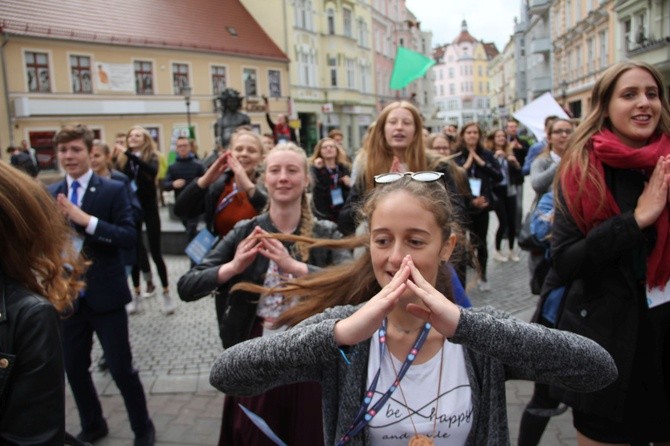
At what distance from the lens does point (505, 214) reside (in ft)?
27.6

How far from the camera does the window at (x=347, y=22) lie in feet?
140

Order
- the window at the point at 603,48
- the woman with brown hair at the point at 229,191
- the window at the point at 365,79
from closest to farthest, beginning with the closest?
the woman with brown hair at the point at 229,191 → the window at the point at 603,48 → the window at the point at 365,79

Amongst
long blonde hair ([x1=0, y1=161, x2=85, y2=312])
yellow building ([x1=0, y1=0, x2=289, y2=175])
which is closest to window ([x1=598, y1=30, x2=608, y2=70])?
yellow building ([x1=0, y1=0, x2=289, y2=175])

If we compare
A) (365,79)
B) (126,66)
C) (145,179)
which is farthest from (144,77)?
(145,179)

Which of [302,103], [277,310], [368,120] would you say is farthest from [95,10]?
[277,310]

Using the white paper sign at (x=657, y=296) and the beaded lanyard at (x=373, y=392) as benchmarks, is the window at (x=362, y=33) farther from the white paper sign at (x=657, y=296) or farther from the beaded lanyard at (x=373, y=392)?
the beaded lanyard at (x=373, y=392)

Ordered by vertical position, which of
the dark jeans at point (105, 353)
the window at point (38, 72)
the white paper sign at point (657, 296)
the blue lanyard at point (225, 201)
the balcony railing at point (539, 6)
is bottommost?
the dark jeans at point (105, 353)

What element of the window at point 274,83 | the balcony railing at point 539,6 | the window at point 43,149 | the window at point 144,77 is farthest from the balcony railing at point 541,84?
the window at point 43,149

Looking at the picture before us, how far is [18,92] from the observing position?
75.9ft

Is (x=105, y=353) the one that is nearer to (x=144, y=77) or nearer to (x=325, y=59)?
(x=144, y=77)

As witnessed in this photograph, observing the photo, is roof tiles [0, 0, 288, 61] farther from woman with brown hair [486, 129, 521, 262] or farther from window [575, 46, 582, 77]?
woman with brown hair [486, 129, 521, 262]

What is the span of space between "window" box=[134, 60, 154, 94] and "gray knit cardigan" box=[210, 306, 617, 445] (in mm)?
28718

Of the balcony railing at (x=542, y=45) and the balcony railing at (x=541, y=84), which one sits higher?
the balcony railing at (x=542, y=45)

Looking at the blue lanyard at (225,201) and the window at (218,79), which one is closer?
the blue lanyard at (225,201)
